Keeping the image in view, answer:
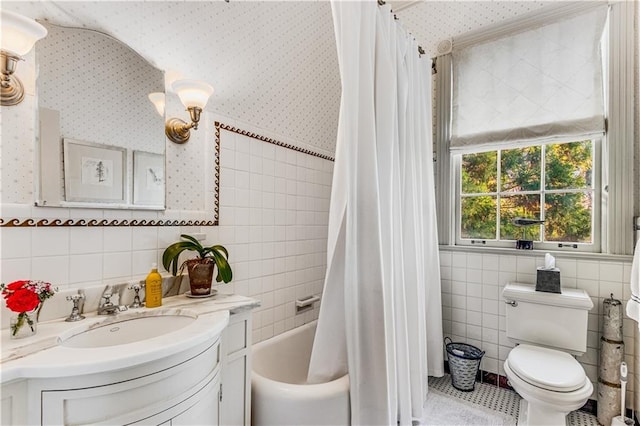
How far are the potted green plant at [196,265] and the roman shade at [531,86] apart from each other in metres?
2.03

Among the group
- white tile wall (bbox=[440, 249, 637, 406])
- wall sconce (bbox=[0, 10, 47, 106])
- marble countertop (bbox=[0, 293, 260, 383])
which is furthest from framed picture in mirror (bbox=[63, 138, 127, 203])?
white tile wall (bbox=[440, 249, 637, 406])

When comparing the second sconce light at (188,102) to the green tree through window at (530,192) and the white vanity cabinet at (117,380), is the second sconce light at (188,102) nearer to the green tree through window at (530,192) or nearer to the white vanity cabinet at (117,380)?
the white vanity cabinet at (117,380)

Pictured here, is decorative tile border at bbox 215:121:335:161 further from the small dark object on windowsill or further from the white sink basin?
the small dark object on windowsill

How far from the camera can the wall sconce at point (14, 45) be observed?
928 mm

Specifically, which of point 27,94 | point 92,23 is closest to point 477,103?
point 92,23

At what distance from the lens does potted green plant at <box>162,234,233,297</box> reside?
135 centimetres

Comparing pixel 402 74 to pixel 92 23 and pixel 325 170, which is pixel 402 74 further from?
pixel 92 23

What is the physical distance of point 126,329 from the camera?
1.11 m

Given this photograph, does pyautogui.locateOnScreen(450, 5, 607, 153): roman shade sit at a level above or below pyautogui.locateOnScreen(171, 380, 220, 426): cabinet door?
above

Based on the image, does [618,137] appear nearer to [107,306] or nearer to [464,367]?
[464,367]

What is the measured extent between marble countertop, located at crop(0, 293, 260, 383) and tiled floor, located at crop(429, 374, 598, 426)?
1864 mm

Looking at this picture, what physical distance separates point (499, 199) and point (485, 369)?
51.0 inches

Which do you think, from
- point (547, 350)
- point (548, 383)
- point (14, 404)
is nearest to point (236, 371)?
point (14, 404)

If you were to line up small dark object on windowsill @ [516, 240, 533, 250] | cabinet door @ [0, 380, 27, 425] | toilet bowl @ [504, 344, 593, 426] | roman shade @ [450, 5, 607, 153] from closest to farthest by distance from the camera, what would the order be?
cabinet door @ [0, 380, 27, 425] → toilet bowl @ [504, 344, 593, 426] → roman shade @ [450, 5, 607, 153] → small dark object on windowsill @ [516, 240, 533, 250]
